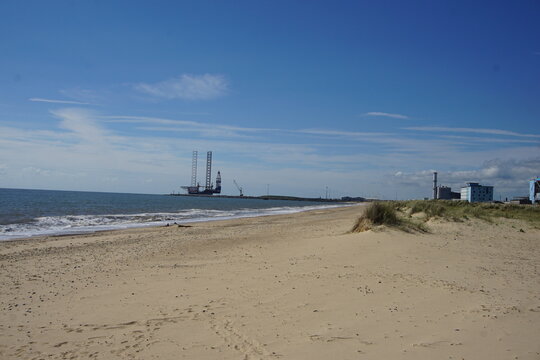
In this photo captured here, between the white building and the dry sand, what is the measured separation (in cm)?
4692

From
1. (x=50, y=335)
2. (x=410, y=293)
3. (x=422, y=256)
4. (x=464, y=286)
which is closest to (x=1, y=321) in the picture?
(x=50, y=335)

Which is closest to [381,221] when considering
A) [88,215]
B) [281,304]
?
[281,304]

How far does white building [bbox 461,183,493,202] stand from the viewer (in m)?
52.8

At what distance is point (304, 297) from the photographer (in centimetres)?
594

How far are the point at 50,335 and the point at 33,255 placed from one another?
7.23 metres

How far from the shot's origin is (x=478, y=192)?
2096 inches

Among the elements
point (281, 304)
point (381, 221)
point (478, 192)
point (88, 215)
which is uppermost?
point (478, 192)

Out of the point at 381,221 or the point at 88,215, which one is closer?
the point at 381,221

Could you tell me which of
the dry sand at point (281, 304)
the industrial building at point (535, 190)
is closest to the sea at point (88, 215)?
the dry sand at point (281, 304)

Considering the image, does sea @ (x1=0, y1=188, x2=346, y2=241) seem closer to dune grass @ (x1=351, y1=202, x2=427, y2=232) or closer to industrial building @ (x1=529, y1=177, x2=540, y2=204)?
dune grass @ (x1=351, y1=202, x2=427, y2=232)

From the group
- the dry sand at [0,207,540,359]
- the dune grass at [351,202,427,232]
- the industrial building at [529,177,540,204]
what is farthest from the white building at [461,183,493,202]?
the dry sand at [0,207,540,359]

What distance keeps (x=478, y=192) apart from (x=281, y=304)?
55406 mm

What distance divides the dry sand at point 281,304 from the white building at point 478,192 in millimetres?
46917

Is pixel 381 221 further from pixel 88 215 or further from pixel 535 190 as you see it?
pixel 535 190
